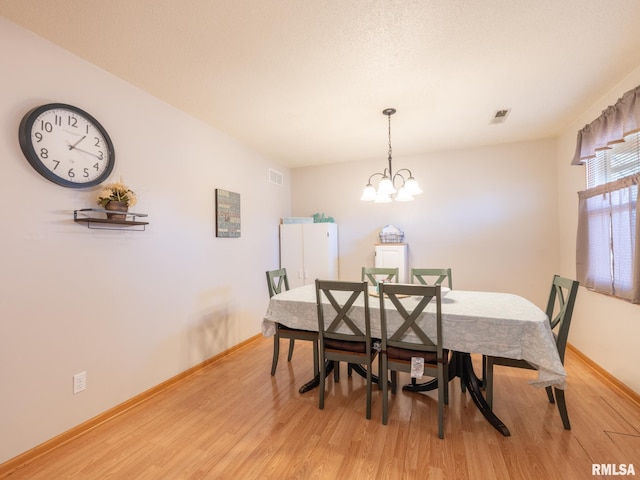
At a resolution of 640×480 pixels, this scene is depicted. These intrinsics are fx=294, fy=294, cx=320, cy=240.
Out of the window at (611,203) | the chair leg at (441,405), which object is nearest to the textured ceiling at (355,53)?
the window at (611,203)

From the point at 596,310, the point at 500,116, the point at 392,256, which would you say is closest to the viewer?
the point at 596,310

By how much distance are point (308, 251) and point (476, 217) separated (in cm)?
235

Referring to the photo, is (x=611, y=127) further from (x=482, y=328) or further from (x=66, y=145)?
(x=66, y=145)

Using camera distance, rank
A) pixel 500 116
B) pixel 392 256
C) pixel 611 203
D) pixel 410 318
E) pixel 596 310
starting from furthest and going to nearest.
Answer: pixel 392 256 < pixel 500 116 < pixel 596 310 < pixel 611 203 < pixel 410 318

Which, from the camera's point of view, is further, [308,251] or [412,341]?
[308,251]

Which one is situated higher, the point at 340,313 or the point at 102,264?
the point at 102,264

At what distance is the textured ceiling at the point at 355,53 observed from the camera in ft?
5.30

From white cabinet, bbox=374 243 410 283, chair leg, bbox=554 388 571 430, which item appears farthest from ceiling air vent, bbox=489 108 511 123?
chair leg, bbox=554 388 571 430

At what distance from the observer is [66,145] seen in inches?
75.2

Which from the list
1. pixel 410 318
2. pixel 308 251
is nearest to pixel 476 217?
pixel 308 251

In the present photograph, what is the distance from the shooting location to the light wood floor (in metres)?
1.65

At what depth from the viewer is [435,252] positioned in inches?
162

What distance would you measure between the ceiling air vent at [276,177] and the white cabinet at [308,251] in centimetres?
68

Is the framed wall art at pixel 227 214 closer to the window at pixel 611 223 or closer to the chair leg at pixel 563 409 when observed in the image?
the chair leg at pixel 563 409
